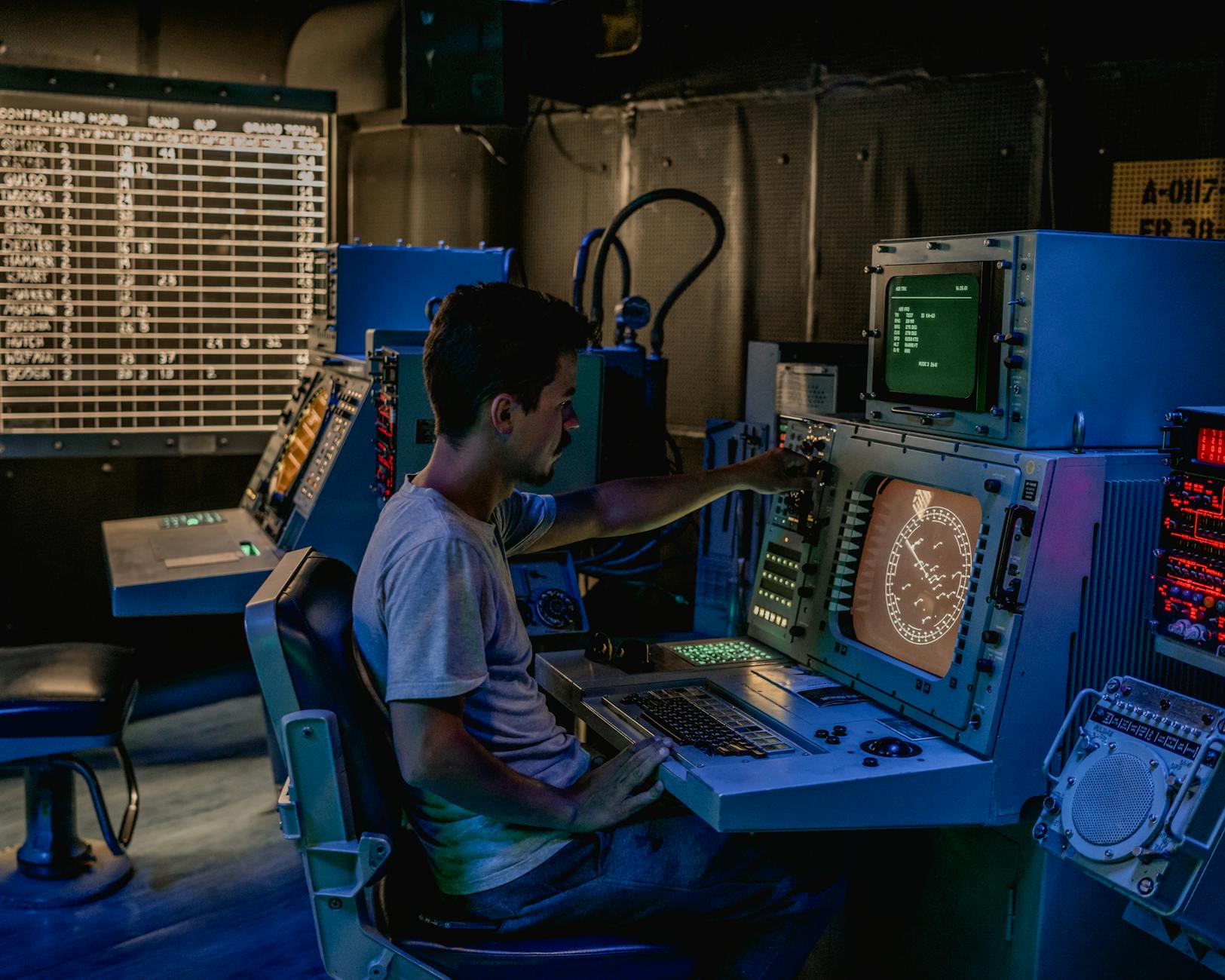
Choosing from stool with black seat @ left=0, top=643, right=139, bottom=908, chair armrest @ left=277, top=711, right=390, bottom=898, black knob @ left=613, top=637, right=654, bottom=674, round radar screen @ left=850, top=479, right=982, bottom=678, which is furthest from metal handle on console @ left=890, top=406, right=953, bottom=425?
stool with black seat @ left=0, top=643, right=139, bottom=908

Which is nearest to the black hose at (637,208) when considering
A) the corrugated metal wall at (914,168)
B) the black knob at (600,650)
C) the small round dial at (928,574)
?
the corrugated metal wall at (914,168)

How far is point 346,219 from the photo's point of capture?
569cm

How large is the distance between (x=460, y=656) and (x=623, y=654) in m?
0.82

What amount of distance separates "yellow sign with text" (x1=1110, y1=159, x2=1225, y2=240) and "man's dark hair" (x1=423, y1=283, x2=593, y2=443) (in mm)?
1643

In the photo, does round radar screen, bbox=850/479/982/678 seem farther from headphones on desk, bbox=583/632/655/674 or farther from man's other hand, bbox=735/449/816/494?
headphones on desk, bbox=583/632/655/674

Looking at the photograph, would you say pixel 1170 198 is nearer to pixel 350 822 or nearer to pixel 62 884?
pixel 350 822

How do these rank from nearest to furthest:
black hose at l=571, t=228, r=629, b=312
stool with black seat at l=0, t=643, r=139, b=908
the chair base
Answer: stool with black seat at l=0, t=643, r=139, b=908 → the chair base → black hose at l=571, t=228, r=629, b=312

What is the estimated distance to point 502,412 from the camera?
2037 millimetres

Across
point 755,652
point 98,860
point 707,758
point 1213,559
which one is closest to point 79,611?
point 98,860

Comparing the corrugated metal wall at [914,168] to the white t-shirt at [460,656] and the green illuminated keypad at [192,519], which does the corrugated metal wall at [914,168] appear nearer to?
the white t-shirt at [460,656]

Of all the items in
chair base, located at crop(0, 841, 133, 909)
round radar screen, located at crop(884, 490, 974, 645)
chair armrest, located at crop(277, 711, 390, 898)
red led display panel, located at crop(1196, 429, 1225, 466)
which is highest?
red led display panel, located at crop(1196, 429, 1225, 466)

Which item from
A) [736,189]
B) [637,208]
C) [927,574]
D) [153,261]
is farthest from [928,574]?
[153,261]

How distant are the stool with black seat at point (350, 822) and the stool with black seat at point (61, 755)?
1651 mm

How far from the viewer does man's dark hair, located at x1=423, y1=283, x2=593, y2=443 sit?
203 cm
